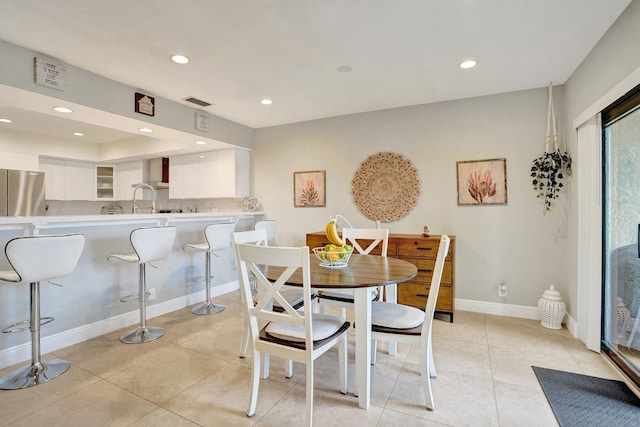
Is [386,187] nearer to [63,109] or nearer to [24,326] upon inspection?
[63,109]

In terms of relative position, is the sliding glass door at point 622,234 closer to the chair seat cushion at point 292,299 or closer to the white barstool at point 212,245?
the chair seat cushion at point 292,299

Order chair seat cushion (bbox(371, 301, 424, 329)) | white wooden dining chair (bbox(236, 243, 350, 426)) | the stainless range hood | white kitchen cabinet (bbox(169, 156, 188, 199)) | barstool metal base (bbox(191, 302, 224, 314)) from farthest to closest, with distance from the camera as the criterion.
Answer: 1. the stainless range hood
2. white kitchen cabinet (bbox(169, 156, 188, 199))
3. barstool metal base (bbox(191, 302, 224, 314))
4. chair seat cushion (bbox(371, 301, 424, 329))
5. white wooden dining chair (bbox(236, 243, 350, 426))

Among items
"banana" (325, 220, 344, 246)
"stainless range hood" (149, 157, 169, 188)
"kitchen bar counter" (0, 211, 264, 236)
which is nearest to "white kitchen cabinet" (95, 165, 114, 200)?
"stainless range hood" (149, 157, 169, 188)

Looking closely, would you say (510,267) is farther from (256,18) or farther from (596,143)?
(256,18)

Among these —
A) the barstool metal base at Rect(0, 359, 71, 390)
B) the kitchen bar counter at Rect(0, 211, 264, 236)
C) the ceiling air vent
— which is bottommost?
the barstool metal base at Rect(0, 359, 71, 390)

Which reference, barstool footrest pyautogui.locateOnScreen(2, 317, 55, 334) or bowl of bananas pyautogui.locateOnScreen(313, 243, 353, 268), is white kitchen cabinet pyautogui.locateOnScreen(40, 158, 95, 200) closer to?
barstool footrest pyautogui.locateOnScreen(2, 317, 55, 334)

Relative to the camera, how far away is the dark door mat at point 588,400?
1720 mm

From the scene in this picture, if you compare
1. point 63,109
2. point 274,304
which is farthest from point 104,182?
point 274,304

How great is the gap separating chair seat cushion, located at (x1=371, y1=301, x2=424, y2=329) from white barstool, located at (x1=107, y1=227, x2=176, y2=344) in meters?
2.02

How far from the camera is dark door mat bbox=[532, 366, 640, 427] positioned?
172 centimetres

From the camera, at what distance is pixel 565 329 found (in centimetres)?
298

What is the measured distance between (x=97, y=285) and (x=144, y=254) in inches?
24.3

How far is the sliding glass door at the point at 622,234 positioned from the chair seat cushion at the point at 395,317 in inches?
58.0

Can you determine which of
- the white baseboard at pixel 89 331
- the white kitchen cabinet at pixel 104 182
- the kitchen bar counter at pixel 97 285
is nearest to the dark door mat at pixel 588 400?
the kitchen bar counter at pixel 97 285
